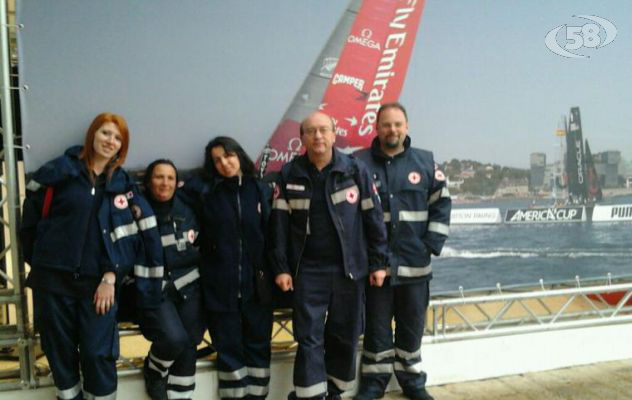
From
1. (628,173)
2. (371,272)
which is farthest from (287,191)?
(628,173)

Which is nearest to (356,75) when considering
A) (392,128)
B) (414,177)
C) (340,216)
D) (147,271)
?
(392,128)

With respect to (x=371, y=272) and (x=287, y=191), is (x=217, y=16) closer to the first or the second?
(x=287, y=191)

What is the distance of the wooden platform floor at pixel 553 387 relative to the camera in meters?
3.04

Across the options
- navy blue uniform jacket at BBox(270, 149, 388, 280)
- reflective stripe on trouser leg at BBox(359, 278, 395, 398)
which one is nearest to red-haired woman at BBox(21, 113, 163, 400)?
navy blue uniform jacket at BBox(270, 149, 388, 280)

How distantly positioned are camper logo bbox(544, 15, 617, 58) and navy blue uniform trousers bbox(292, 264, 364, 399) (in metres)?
2.47

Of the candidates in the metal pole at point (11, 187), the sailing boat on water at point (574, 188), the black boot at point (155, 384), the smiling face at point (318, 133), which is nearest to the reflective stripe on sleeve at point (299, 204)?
the smiling face at point (318, 133)

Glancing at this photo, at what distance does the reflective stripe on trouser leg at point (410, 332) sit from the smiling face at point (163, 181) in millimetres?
1437

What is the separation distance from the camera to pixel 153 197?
2617 mm

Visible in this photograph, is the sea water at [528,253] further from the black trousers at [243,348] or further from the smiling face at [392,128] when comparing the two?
the black trousers at [243,348]

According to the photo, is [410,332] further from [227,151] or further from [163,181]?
[163,181]

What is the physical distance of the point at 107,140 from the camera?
2373 mm

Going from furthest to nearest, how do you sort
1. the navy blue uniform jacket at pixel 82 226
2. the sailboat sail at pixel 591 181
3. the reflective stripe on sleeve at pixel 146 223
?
1. the sailboat sail at pixel 591 181
2. the reflective stripe on sleeve at pixel 146 223
3. the navy blue uniform jacket at pixel 82 226

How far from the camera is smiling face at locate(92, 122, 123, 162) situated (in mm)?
2369

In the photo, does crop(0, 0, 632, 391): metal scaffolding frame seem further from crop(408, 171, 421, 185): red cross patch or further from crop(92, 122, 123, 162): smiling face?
crop(408, 171, 421, 185): red cross patch
